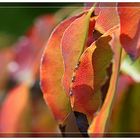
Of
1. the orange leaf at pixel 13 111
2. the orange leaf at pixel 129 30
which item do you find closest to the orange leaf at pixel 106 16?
the orange leaf at pixel 129 30

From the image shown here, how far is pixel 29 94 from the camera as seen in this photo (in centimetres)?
159

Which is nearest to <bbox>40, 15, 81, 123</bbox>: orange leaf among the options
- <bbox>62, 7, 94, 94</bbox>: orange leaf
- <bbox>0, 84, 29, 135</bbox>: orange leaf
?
<bbox>62, 7, 94, 94</bbox>: orange leaf

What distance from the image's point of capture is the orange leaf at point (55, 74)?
76cm

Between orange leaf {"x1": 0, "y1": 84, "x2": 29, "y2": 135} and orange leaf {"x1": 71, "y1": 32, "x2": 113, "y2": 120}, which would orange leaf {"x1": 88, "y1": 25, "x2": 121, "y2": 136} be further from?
orange leaf {"x1": 0, "y1": 84, "x2": 29, "y2": 135}

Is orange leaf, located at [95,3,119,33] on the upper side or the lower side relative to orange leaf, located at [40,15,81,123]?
upper

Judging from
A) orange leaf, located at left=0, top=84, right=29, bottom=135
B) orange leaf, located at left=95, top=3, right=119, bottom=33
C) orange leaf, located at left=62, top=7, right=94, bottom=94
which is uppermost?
orange leaf, located at left=95, top=3, right=119, bottom=33

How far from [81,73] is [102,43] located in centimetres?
4

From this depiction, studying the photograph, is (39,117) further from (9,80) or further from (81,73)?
(81,73)

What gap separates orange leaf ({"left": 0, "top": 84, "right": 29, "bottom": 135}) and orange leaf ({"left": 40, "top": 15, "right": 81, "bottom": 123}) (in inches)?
29.4

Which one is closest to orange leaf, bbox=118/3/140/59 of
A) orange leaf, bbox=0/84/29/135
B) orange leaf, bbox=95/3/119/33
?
orange leaf, bbox=95/3/119/33

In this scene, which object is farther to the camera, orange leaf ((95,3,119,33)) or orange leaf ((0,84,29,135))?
orange leaf ((0,84,29,135))

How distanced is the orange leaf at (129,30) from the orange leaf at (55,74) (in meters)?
0.07

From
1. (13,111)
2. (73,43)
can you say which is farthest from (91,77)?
(13,111)

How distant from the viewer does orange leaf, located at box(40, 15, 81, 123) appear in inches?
30.0
